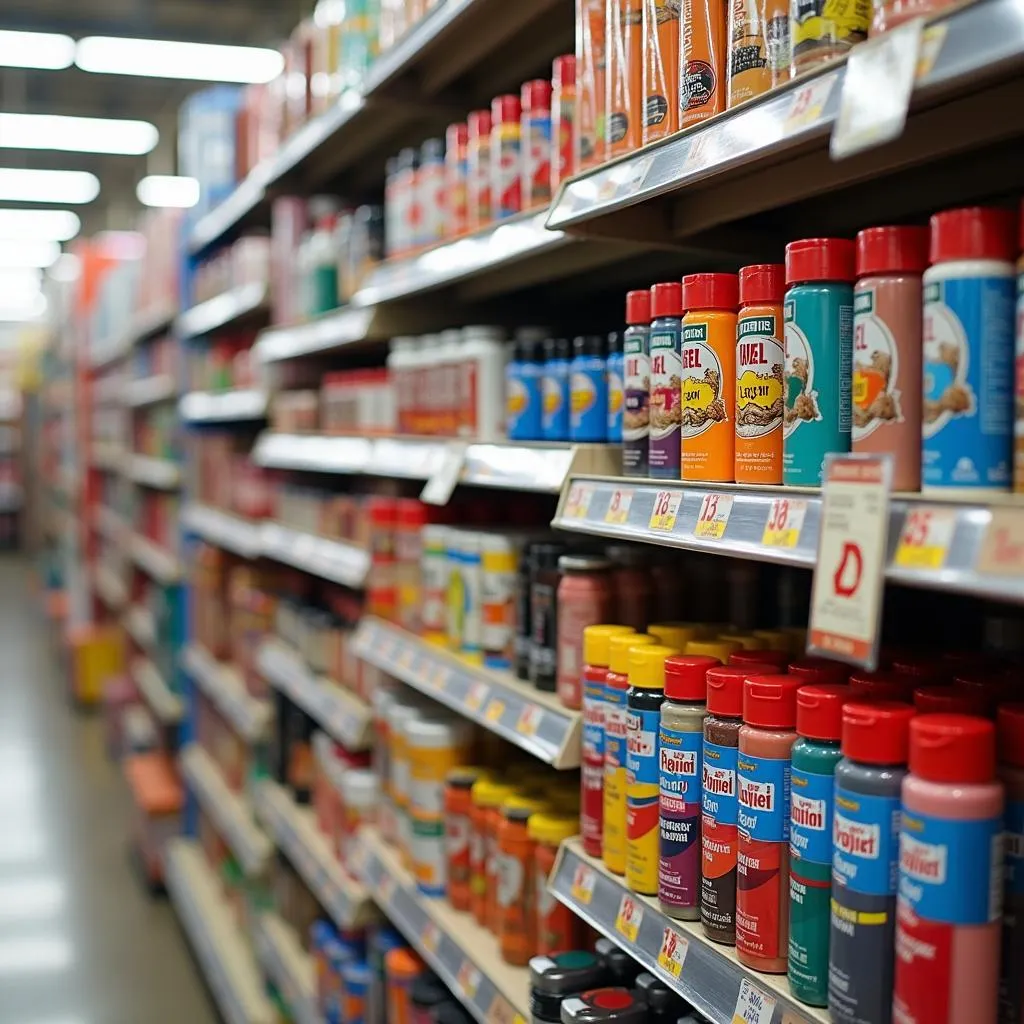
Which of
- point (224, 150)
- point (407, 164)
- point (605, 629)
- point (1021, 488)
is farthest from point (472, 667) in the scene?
point (224, 150)

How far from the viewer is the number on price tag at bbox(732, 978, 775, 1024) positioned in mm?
1104

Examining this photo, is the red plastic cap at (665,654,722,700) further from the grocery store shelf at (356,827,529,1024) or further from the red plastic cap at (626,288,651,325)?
the grocery store shelf at (356,827,529,1024)

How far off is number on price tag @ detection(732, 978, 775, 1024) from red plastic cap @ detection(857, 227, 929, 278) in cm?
69

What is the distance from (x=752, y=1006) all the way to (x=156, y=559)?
4.46 metres

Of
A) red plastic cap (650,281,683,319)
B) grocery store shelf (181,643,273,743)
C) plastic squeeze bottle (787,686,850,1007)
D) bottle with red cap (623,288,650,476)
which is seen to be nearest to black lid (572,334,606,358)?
bottle with red cap (623,288,650,476)

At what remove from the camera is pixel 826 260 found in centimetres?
108

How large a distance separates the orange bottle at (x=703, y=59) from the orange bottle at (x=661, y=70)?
46mm

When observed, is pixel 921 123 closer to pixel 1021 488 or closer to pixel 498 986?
pixel 1021 488

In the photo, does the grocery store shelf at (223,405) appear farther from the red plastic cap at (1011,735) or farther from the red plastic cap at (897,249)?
the red plastic cap at (1011,735)

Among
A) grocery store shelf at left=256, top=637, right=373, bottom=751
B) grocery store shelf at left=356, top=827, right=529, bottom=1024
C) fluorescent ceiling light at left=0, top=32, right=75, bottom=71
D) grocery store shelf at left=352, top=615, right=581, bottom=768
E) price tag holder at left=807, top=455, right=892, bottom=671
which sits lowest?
grocery store shelf at left=356, top=827, right=529, bottom=1024

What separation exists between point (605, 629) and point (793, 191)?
60 centimetres

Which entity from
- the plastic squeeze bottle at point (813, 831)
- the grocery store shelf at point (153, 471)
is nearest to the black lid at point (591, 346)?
the plastic squeeze bottle at point (813, 831)

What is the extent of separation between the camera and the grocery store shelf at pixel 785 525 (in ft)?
2.72

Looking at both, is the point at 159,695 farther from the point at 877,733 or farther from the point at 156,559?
the point at 877,733
